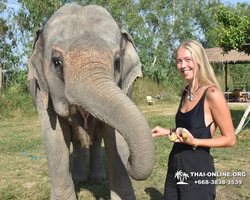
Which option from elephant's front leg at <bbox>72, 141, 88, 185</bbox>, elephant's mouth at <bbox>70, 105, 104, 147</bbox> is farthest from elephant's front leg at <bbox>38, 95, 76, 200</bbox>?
elephant's front leg at <bbox>72, 141, 88, 185</bbox>

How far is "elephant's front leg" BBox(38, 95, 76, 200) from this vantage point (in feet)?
9.59

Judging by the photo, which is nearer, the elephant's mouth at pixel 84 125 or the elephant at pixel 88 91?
the elephant at pixel 88 91

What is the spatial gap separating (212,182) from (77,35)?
1439mm

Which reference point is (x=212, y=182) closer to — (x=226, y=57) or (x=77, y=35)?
(x=77, y=35)

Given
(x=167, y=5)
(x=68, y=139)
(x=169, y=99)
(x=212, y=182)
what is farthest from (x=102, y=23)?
(x=167, y=5)

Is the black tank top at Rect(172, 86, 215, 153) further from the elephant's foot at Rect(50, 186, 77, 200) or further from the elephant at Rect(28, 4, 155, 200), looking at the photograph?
the elephant's foot at Rect(50, 186, 77, 200)

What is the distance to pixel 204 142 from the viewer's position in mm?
1904

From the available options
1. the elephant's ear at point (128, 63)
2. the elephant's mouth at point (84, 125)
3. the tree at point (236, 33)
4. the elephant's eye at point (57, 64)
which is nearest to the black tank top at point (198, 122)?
the elephant's ear at point (128, 63)

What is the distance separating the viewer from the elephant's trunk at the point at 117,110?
71.1 inches

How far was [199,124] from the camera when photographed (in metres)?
2.04

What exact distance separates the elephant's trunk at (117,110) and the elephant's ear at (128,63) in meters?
0.63

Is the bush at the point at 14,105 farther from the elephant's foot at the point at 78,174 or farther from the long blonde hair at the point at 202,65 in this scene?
the long blonde hair at the point at 202,65

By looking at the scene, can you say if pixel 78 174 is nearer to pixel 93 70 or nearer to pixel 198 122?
pixel 93 70

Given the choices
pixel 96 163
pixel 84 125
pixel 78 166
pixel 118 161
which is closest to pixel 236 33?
pixel 96 163
